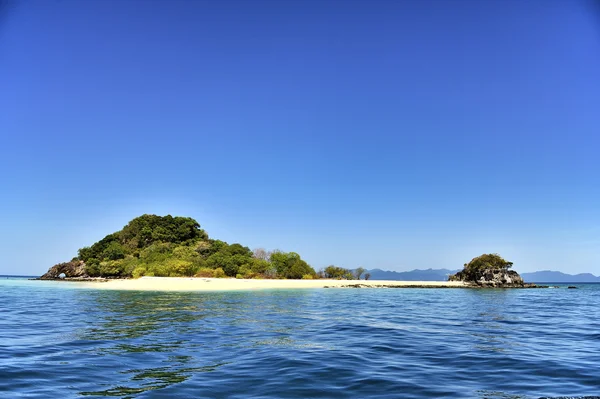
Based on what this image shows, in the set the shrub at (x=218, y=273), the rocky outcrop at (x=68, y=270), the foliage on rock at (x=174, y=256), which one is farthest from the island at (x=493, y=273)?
the rocky outcrop at (x=68, y=270)

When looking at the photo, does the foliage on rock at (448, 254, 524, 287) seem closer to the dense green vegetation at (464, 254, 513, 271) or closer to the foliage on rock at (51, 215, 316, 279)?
the dense green vegetation at (464, 254, 513, 271)

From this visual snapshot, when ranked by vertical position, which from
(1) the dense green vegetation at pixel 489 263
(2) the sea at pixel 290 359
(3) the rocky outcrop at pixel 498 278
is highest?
(1) the dense green vegetation at pixel 489 263

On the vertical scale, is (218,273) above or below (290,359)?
above

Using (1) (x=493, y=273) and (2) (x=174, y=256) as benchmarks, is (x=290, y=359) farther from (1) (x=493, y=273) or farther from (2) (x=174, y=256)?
(1) (x=493, y=273)

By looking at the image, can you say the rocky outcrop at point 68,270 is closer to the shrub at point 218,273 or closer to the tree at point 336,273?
the shrub at point 218,273

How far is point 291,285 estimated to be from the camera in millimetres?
57844

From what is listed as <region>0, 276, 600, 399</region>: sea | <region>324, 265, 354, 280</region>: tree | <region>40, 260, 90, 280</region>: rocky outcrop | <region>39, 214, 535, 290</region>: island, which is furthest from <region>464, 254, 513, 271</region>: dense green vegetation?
<region>40, 260, 90, 280</region>: rocky outcrop

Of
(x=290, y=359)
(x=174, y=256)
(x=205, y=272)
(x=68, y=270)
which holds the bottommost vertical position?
(x=290, y=359)

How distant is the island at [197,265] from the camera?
6554 centimetres

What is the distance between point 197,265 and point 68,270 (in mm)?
41012

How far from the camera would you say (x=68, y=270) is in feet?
293

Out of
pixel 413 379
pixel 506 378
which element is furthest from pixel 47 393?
pixel 506 378

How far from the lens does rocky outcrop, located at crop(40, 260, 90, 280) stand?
86500mm

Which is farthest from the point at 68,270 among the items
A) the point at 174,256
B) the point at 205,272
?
the point at 205,272
